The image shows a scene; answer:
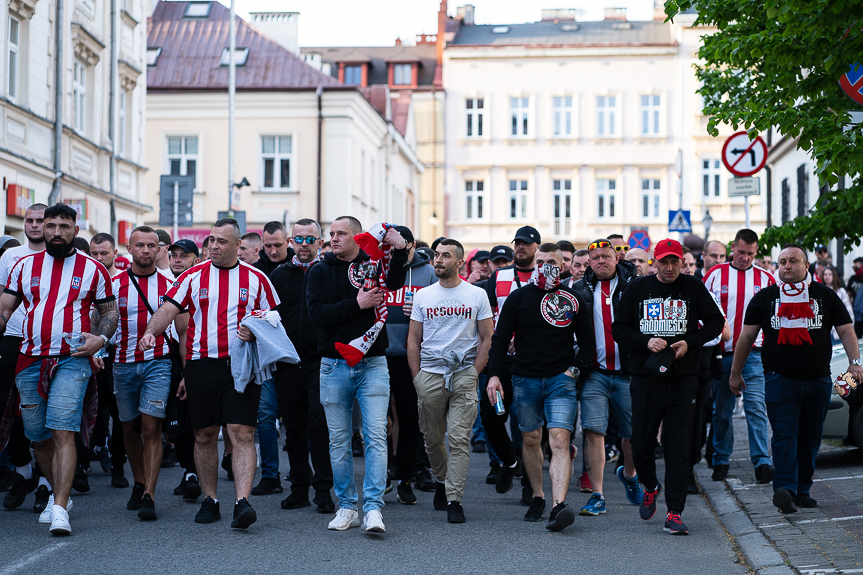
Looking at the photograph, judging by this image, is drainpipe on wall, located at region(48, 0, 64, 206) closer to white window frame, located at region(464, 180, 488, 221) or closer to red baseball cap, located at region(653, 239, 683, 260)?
red baseball cap, located at region(653, 239, 683, 260)

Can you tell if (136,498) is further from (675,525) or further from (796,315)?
(796,315)

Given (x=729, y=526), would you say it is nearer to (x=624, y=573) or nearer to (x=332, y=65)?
(x=624, y=573)

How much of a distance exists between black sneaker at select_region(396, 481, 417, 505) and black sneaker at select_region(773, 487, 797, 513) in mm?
2748

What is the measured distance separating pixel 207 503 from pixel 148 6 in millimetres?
36942

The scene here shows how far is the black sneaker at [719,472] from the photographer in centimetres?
1016

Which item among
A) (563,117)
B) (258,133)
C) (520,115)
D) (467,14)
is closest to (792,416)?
(258,133)

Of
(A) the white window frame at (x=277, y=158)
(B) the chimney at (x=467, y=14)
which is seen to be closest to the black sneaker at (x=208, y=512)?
(A) the white window frame at (x=277, y=158)

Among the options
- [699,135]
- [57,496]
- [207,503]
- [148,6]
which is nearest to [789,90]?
[207,503]

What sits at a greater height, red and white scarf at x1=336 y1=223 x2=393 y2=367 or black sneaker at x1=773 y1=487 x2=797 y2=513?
red and white scarf at x1=336 y1=223 x2=393 y2=367

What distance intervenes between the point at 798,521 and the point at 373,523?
120 inches

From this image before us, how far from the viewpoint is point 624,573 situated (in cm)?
662

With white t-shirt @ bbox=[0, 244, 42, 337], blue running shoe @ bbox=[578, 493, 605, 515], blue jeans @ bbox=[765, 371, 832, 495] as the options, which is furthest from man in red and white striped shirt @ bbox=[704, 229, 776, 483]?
white t-shirt @ bbox=[0, 244, 42, 337]

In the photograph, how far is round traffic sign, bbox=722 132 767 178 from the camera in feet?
49.2

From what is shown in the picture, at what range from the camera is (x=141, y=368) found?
8484mm
